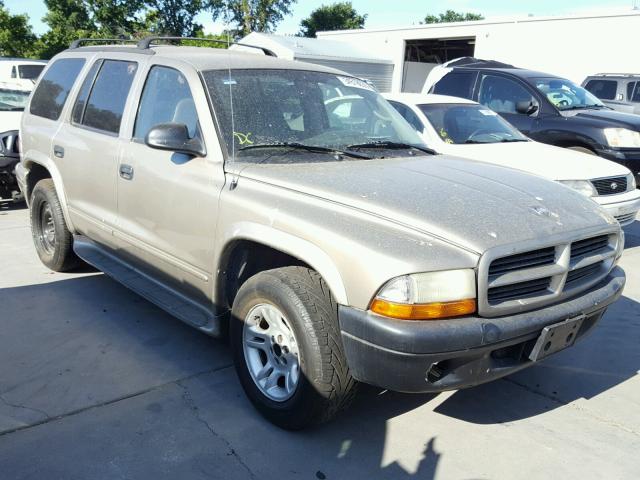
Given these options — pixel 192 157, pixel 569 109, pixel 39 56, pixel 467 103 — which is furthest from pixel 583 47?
pixel 39 56

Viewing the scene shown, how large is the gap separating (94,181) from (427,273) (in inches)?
116

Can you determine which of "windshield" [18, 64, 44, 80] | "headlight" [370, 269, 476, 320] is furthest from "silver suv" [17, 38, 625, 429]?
"windshield" [18, 64, 44, 80]

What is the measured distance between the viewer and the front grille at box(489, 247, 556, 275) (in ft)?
8.98

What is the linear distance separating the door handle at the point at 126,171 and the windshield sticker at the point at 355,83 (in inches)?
63.6

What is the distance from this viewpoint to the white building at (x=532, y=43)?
1786 cm

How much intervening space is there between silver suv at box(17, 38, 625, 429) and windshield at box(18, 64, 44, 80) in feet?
28.4

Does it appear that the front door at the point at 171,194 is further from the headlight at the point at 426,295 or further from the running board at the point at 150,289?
the headlight at the point at 426,295

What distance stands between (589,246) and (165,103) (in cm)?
274

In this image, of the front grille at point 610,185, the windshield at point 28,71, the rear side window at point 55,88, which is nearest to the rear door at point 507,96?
the front grille at point 610,185

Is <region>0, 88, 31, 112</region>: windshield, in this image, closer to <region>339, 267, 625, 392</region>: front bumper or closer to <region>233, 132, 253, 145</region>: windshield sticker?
<region>233, 132, 253, 145</region>: windshield sticker

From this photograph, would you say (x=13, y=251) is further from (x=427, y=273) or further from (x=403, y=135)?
(x=427, y=273)

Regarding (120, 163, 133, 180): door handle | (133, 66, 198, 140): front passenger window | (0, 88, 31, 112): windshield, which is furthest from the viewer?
(0, 88, 31, 112): windshield

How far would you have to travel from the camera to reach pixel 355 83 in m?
4.55

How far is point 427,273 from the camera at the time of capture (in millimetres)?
2598
